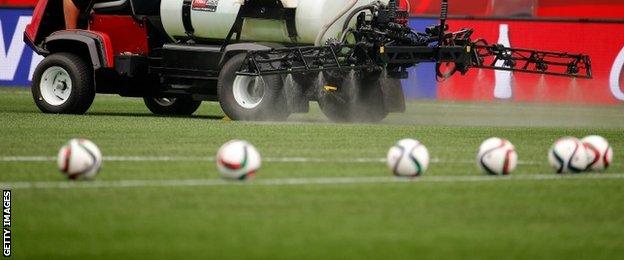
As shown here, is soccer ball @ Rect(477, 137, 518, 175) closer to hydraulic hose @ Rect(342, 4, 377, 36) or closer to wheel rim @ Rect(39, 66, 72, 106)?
hydraulic hose @ Rect(342, 4, 377, 36)

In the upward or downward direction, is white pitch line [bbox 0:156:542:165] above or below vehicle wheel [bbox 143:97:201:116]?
below

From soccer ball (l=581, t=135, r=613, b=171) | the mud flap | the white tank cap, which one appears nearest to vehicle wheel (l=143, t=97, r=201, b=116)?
the mud flap

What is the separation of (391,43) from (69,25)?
522cm

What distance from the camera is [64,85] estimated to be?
2373 cm

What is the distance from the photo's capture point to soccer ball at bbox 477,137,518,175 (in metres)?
13.6

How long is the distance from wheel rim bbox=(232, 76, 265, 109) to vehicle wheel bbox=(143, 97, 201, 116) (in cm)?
308

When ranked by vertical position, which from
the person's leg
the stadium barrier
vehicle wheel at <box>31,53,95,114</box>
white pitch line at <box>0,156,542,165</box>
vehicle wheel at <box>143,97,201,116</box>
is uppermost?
the stadium barrier

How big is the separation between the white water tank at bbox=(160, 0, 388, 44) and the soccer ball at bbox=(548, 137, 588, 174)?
840 centimetres

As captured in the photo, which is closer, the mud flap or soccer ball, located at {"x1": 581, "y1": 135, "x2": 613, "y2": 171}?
soccer ball, located at {"x1": 581, "y1": 135, "x2": 613, "y2": 171}

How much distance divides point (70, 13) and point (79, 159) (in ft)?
38.5

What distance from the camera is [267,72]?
69.6 ft

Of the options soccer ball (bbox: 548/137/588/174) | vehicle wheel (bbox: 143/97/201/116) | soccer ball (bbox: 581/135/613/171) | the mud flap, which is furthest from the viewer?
vehicle wheel (bbox: 143/97/201/116)

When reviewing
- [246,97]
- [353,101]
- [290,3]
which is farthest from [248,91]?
[353,101]

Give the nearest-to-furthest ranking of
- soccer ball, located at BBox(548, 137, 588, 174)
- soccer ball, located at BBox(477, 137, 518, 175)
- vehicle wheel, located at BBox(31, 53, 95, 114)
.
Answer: soccer ball, located at BBox(477, 137, 518, 175)
soccer ball, located at BBox(548, 137, 588, 174)
vehicle wheel, located at BBox(31, 53, 95, 114)
